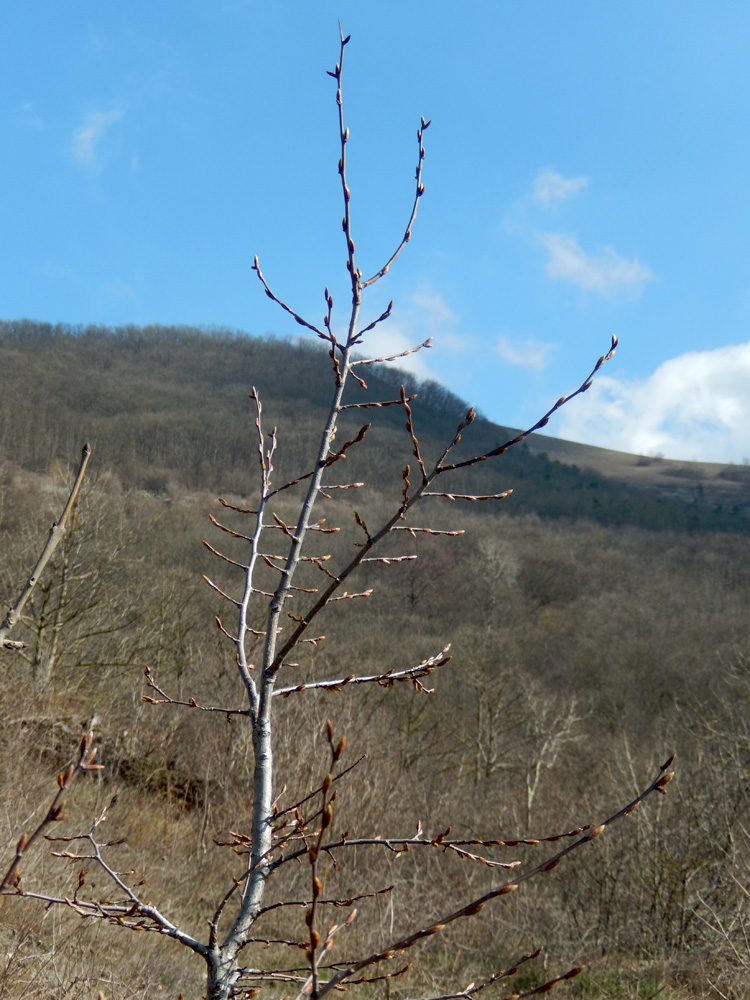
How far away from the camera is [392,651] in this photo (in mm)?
35656

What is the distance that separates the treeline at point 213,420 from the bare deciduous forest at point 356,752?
448 cm

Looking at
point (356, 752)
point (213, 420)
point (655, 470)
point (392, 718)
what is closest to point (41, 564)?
point (356, 752)

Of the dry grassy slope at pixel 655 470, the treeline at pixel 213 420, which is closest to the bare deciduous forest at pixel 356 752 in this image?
the treeline at pixel 213 420

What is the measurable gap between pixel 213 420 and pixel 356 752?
66.1 metres

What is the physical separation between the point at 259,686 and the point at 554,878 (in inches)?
664

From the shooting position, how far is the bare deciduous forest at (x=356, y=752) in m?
1.77

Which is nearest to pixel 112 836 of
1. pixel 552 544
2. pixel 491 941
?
pixel 491 941

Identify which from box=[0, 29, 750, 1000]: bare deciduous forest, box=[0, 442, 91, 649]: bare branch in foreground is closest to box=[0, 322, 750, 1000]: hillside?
box=[0, 29, 750, 1000]: bare deciduous forest

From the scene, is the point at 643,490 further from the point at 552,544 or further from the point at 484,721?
the point at 484,721

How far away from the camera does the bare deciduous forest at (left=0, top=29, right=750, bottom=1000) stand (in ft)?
5.81

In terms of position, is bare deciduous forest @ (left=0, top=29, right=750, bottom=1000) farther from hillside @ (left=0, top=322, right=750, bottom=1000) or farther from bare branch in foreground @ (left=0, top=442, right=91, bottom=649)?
bare branch in foreground @ (left=0, top=442, right=91, bottom=649)

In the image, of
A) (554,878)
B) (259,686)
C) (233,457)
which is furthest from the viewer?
(233,457)

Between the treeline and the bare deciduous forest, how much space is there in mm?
4475

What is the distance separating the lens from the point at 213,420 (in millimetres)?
78688
